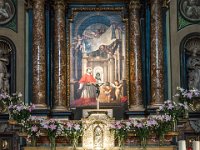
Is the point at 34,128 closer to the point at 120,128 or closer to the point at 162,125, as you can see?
the point at 120,128

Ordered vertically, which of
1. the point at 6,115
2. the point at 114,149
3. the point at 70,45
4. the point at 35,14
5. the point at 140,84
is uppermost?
the point at 35,14

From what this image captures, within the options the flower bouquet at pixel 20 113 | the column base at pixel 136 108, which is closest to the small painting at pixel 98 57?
the column base at pixel 136 108

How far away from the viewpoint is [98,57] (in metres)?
16.1

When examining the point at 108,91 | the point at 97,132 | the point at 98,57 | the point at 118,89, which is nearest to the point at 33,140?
the point at 97,132

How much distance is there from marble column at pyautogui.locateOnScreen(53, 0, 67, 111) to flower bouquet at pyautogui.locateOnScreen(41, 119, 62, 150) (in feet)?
8.18

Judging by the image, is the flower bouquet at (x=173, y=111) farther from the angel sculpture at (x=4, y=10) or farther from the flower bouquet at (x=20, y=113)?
the angel sculpture at (x=4, y=10)

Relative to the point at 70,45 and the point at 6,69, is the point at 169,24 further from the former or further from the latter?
the point at 6,69

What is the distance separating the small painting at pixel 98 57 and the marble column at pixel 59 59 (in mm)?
585

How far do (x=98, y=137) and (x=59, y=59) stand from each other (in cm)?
409

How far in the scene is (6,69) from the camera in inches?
612

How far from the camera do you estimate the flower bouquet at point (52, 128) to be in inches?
481

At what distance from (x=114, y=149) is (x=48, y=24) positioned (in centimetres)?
599

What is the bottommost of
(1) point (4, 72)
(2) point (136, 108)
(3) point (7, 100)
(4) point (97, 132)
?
(4) point (97, 132)

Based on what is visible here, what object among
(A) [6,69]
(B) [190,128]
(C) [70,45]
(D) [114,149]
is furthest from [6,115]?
(B) [190,128]
